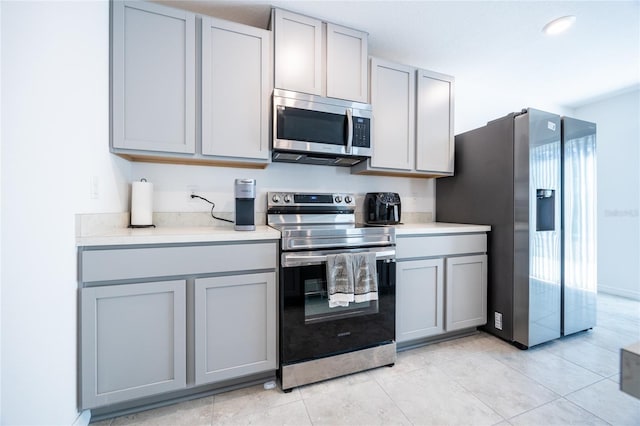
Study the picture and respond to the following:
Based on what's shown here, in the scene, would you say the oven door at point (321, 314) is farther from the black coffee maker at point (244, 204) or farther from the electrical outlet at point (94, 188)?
the electrical outlet at point (94, 188)

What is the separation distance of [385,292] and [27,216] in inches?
69.5

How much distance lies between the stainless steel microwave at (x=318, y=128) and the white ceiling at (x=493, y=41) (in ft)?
1.99

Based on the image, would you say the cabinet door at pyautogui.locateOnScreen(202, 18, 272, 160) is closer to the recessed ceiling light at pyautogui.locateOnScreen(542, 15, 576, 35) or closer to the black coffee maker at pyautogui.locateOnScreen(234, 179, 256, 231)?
the black coffee maker at pyautogui.locateOnScreen(234, 179, 256, 231)

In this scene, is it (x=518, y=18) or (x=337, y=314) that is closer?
(x=337, y=314)

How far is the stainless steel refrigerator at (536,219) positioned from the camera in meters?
1.97

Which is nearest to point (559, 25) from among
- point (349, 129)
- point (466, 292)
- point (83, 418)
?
point (349, 129)

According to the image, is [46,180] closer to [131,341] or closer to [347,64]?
[131,341]

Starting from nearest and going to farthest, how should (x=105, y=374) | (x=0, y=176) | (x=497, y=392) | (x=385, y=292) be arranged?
(x=0, y=176), (x=105, y=374), (x=497, y=392), (x=385, y=292)

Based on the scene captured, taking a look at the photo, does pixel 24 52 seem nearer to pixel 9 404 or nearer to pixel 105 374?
pixel 9 404

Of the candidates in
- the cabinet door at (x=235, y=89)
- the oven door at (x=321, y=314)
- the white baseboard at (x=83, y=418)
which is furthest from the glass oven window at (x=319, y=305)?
the white baseboard at (x=83, y=418)

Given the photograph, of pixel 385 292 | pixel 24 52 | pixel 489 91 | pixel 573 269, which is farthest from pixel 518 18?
pixel 24 52

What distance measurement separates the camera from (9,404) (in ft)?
2.89

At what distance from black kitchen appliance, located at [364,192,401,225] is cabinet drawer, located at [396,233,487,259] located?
37 cm

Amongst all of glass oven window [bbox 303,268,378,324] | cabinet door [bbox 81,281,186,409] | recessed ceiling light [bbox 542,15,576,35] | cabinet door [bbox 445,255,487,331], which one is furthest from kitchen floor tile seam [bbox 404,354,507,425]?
recessed ceiling light [bbox 542,15,576,35]
